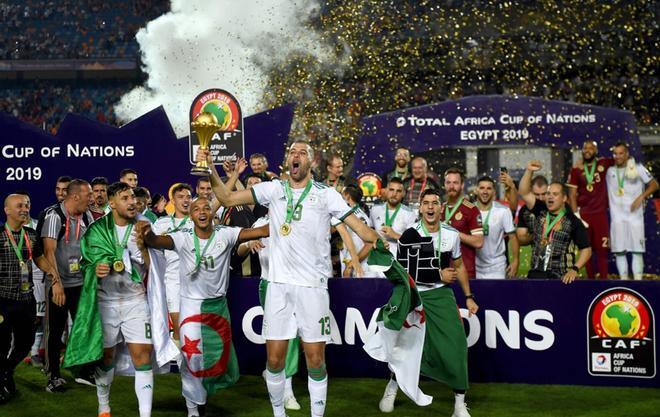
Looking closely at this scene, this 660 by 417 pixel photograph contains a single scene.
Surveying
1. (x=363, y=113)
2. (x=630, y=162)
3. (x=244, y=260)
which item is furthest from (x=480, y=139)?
(x=363, y=113)

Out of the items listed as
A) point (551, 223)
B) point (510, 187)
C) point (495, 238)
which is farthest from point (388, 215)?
point (510, 187)

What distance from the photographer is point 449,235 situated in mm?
7859

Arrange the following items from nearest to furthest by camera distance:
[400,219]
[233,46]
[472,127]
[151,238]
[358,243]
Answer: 1. [151,238]
2. [400,219]
3. [358,243]
4. [472,127]
5. [233,46]

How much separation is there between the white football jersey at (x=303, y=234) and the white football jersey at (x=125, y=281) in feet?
3.71

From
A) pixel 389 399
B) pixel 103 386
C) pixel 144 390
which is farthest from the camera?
pixel 389 399

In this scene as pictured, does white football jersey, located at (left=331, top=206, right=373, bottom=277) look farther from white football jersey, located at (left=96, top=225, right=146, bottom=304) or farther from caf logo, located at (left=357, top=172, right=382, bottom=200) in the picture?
white football jersey, located at (left=96, top=225, right=146, bottom=304)

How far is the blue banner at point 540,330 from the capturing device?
840 cm

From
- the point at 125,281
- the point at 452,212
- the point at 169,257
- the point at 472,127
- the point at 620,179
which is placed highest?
the point at 472,127

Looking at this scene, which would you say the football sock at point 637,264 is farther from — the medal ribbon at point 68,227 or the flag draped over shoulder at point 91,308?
the flag draped over shoulder at point 91,308

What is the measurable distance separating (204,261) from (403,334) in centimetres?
171

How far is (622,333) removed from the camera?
27.6ft

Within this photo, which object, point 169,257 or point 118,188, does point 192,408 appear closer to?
point 169,257

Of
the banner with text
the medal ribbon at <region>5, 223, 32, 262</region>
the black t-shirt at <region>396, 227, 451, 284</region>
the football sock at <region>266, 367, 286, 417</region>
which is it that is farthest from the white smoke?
the football sock at <region>266, 367, 286, 417</region>

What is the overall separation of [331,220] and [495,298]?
7.69 feet
